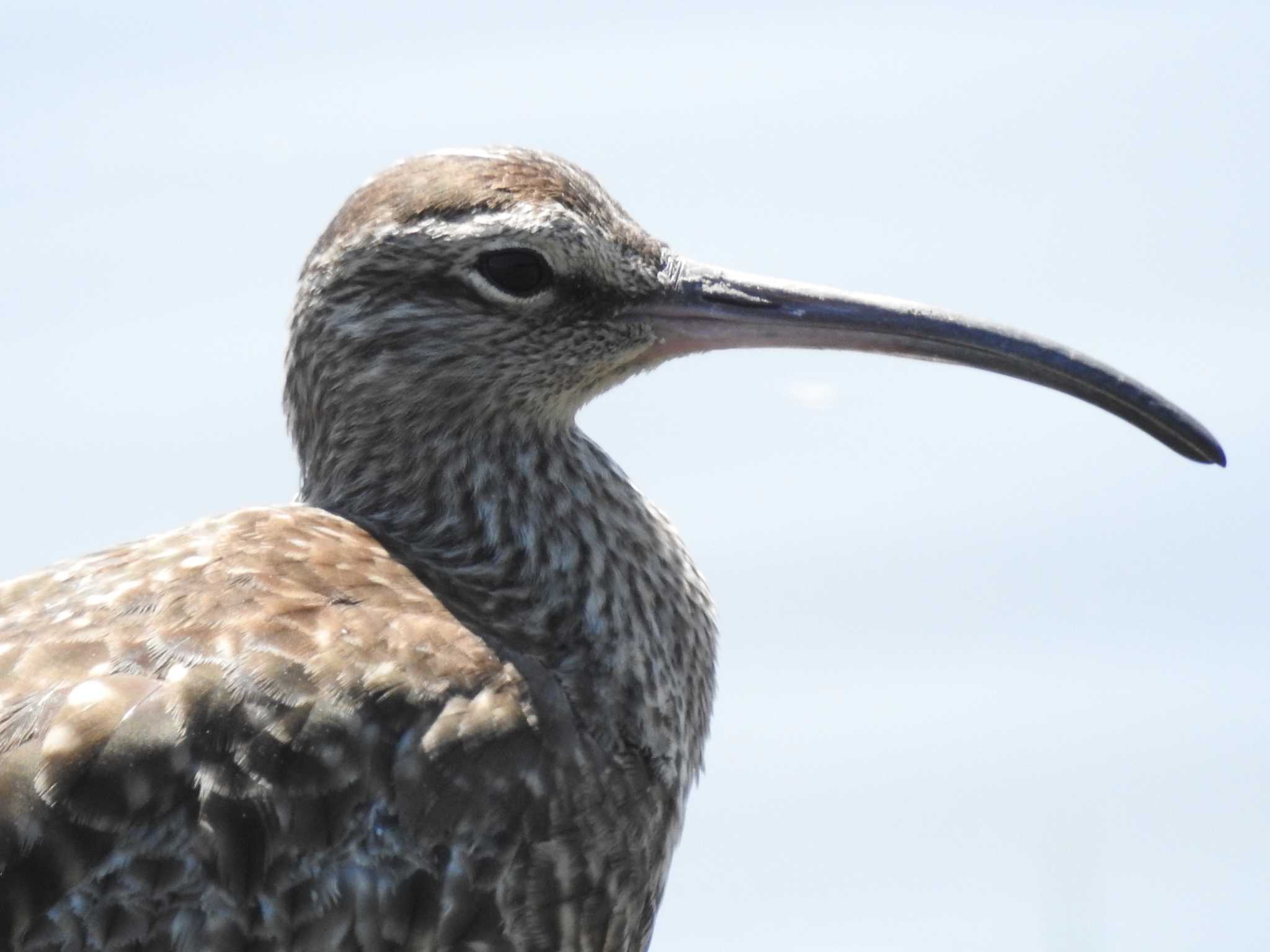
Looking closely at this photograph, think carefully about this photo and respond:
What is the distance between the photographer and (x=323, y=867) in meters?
5.13

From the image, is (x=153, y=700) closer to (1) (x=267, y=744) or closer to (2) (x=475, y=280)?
(1) (x=267, y=744)

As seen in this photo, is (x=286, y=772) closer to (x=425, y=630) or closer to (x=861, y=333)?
(x=425, y=630)

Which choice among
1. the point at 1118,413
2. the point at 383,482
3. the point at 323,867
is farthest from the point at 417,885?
the point at 1118,413

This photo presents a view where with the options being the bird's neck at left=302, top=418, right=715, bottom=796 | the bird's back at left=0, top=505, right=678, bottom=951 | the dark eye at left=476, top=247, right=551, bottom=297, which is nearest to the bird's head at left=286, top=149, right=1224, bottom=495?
the dark eye at left=476, top=247, right=551, bottom=297

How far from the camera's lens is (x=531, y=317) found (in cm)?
576

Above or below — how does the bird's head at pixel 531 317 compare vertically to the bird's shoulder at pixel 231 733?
above

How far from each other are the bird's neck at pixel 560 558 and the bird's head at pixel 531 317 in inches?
4.2

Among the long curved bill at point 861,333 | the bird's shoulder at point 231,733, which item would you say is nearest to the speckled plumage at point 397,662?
the bird's shoulder at point 231,733

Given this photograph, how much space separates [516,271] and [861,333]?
82cm

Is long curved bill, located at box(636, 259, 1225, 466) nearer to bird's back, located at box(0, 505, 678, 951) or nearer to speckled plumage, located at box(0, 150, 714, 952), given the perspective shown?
speckled plumage, located at box(0, 150, 714, 952)

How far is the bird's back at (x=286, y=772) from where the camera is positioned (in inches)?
196

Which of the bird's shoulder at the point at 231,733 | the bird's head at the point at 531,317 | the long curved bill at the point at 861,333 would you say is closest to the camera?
the bird's shoulder at the point at 231,733

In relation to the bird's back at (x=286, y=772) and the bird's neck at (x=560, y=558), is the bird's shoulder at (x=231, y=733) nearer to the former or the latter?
the bird's back at (x=286, y=772)

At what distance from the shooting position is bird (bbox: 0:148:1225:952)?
16.5 feet
